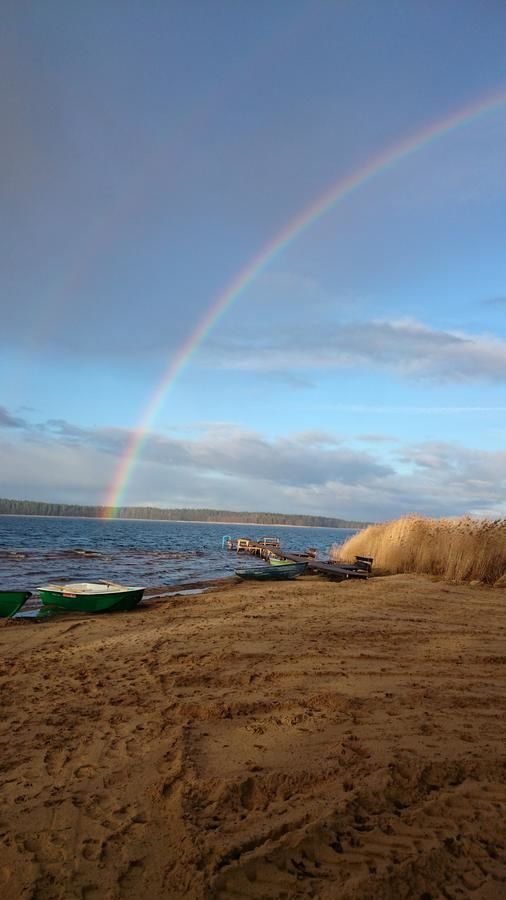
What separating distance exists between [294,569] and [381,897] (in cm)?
2205

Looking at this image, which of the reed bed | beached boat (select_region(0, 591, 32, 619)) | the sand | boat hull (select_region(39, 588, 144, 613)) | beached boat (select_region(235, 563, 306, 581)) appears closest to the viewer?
the sand

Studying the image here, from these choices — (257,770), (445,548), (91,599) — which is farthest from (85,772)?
(445,548)

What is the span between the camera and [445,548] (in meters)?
21.6

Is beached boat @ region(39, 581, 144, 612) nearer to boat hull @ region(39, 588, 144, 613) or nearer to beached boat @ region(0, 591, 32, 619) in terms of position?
boat hull @ region(39, 588, 144, 613)

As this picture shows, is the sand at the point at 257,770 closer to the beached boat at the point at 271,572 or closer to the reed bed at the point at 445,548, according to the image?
the reed bed at the point at 445,548

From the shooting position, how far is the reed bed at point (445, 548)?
19.5 metres

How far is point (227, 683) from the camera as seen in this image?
7332mm

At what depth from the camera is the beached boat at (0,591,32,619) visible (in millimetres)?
14172

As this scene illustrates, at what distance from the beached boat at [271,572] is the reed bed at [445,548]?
14.7 feet

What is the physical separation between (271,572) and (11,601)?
40.9 ft

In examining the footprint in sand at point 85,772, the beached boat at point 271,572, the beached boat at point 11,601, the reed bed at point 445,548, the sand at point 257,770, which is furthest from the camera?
the beached boat at point 271,572

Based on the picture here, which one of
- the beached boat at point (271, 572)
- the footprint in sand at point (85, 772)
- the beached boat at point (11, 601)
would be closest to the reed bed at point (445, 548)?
the beached boat at point (271, 572)

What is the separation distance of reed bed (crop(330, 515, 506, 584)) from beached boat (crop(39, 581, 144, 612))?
11.8m

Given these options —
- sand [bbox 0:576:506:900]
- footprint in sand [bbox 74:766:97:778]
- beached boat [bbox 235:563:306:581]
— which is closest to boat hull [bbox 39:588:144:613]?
sand [bbox 0:576:506:900]
